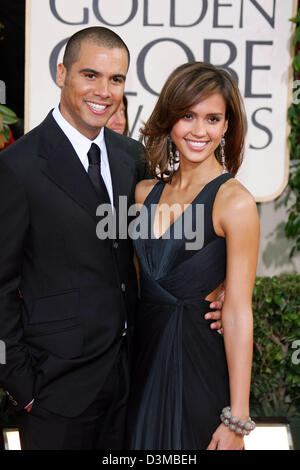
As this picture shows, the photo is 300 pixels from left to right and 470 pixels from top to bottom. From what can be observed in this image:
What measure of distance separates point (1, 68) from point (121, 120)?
1.09 metres

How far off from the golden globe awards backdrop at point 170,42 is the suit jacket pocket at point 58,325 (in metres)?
2.04

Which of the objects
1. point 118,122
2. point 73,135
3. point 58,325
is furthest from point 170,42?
point 58,325

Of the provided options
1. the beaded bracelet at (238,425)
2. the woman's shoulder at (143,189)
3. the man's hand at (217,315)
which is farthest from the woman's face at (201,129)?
the beaded bracelet at (238,425)

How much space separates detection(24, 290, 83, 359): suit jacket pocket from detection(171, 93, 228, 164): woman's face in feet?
2.09

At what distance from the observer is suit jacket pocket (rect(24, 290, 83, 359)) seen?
78.3 inches

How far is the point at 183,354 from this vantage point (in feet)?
6.46

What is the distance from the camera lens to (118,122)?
3.48m

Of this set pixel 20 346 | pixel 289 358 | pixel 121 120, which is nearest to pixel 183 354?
pixel 20 346

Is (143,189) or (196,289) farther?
(143,189)

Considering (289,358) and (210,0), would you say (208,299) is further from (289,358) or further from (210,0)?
(210,0)

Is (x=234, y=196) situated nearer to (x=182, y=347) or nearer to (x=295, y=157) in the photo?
(x=182, y=347)

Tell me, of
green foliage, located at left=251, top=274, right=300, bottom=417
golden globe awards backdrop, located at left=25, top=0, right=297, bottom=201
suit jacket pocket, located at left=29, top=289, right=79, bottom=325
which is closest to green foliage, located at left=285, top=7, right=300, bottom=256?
golden globe awards backdrop, located at left=25, top=0, right=297, bottom=201

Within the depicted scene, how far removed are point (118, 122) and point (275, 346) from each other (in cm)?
183

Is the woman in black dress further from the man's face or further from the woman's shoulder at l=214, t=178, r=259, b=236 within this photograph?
the man's face
